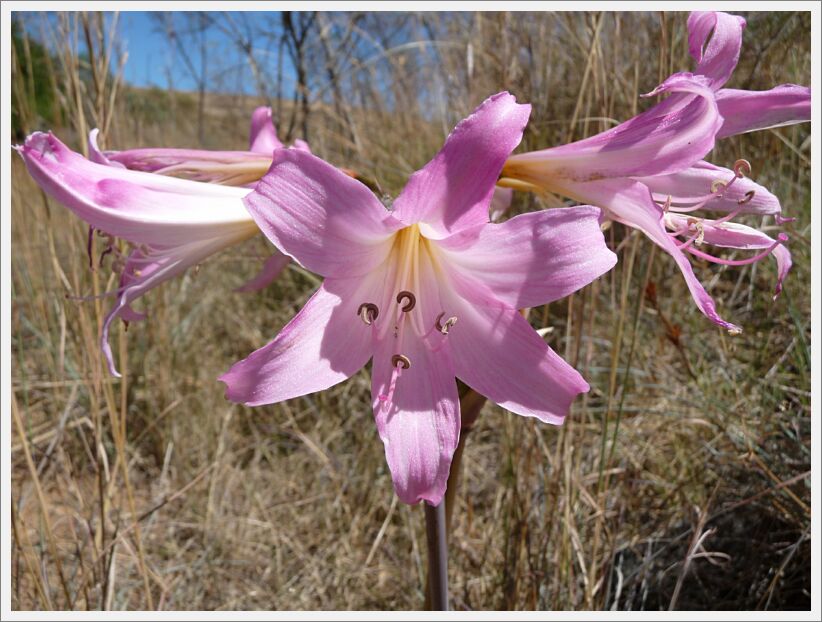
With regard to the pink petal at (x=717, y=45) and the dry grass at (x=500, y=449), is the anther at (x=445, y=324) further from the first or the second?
the dry grass at (x=500, y=449)

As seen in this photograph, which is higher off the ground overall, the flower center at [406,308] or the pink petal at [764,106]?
the pink petal at [764,106]

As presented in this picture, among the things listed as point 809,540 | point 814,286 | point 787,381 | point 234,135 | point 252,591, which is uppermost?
point 234,135

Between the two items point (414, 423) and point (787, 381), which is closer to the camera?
point (414, 423)

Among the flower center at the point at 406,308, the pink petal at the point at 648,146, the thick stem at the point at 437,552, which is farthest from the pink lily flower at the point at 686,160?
the thick stem at the point at 437,552

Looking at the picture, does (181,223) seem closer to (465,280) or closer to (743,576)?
(465,280)

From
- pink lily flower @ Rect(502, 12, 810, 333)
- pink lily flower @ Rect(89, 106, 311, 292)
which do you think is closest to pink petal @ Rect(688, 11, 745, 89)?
pink lily flower @ Rect(502, 12, 810, 333)

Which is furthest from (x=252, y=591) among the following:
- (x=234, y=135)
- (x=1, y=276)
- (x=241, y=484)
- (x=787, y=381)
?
(x=234, y=135)

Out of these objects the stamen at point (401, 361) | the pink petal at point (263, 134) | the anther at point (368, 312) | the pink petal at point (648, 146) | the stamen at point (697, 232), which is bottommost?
the stamen at point (401, 361)
